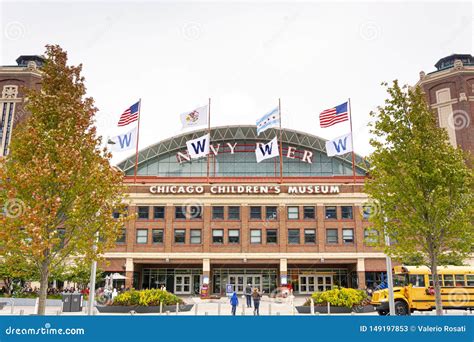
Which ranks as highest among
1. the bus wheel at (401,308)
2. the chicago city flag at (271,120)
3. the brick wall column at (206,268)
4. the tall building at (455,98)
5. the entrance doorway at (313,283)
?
the tall building at (455,98)

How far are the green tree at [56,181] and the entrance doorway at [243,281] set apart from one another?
1429 inches

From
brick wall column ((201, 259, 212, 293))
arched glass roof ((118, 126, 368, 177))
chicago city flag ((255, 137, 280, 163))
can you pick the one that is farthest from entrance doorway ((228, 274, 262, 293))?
arched glass roof ((118, 126, 368, 177))

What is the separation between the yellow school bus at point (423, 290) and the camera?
82.1ft

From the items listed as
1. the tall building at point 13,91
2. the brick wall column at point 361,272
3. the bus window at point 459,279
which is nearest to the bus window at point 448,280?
the bus window at point 459,279

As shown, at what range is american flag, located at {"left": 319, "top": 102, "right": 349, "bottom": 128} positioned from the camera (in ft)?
126

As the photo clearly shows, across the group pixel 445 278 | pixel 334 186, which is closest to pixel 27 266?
pixel 445 278

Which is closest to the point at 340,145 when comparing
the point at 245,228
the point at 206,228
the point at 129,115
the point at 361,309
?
the point at 245,228

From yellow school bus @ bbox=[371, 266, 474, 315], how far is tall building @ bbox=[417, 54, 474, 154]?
3639 cm

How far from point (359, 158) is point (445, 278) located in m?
42.5

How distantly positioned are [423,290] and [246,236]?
2670 cm

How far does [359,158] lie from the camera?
67.5 m

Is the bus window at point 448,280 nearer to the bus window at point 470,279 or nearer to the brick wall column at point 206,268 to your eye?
the bus window at point 470,279
